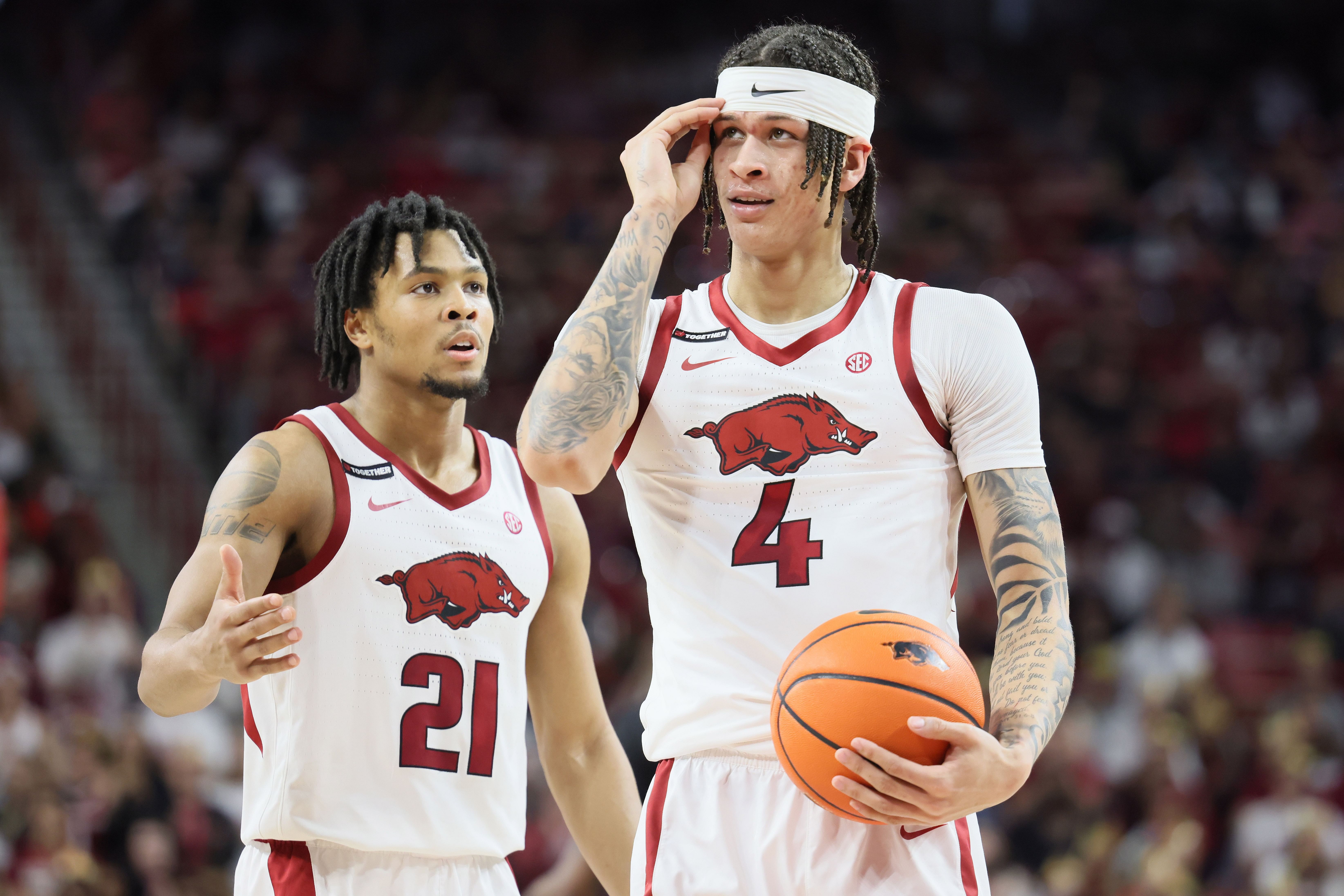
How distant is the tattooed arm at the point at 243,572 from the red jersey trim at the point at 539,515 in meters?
0.61

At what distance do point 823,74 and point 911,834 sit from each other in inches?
64.3

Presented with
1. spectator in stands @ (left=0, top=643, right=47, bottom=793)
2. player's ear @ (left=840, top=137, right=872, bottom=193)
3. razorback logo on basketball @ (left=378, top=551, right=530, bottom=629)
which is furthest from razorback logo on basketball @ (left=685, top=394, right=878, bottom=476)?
spectator in stands @ (left=0, top=643, right=47, bottom=793)

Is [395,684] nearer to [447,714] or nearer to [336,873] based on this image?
[447,714]

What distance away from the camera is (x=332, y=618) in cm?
394

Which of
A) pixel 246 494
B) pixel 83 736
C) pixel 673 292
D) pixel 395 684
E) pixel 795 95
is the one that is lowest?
pixel 83 736

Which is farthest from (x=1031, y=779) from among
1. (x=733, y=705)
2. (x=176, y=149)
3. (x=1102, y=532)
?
(x=176, y=149)

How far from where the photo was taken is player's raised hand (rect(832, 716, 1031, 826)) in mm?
2533

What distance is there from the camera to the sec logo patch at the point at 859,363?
3.19 metres

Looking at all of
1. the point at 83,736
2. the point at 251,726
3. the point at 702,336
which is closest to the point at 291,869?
the point at 251,726

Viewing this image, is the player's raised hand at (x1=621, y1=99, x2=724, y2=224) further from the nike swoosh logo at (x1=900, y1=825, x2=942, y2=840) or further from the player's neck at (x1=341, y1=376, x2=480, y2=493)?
the nike swoosh logo at (x1=900, y1=825, x2=942, y2=840)

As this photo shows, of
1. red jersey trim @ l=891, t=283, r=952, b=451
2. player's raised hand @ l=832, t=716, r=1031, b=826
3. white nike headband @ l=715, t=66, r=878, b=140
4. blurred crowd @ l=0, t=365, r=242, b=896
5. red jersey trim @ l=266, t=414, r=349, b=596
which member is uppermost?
white nike headband @ l=715, t=66, r=878, b=140

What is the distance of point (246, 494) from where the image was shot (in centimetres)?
384

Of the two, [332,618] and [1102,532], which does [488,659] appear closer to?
[332,618]

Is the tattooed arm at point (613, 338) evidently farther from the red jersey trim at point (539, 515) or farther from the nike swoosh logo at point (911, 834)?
the red jersey trim at point (539, 515)
